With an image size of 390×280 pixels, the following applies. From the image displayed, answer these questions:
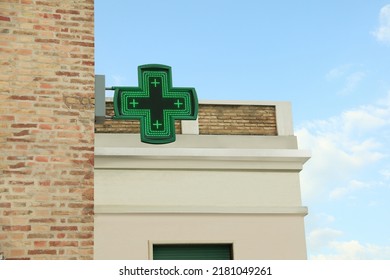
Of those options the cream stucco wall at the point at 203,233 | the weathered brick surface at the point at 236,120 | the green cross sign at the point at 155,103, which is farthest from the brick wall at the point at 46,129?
the weathered brick surface at the point at 236,120

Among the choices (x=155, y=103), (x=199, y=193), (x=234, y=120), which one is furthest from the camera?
(x=234, y=120)

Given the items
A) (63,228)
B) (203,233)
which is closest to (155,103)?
(63,228)

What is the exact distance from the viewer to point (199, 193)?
15.0m

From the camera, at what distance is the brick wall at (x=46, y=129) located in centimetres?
774

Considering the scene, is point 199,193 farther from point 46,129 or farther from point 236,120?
point 46,129

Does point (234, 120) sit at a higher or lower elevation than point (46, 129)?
higher

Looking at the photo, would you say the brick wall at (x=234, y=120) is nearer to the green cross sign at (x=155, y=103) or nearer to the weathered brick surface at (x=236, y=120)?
the weathered brick surface at (x=236, y=120)

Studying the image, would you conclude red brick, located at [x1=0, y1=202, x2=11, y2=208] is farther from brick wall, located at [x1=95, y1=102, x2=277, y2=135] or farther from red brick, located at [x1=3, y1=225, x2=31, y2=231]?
brick wall, located at [x1=95, y1=102, x2=277, y2=135]

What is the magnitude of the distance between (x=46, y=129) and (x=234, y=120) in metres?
8.21

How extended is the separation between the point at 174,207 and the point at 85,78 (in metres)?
→ 6.69

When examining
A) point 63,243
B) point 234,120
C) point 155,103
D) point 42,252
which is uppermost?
point 234,120

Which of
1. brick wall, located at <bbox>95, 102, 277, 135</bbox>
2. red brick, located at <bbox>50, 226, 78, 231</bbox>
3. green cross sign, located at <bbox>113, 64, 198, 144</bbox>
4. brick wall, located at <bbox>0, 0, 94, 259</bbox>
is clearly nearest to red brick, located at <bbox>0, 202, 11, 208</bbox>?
brick wall, located at <bbox>0, 0, 94, 259</bbox>

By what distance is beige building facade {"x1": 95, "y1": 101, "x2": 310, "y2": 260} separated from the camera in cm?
1447
